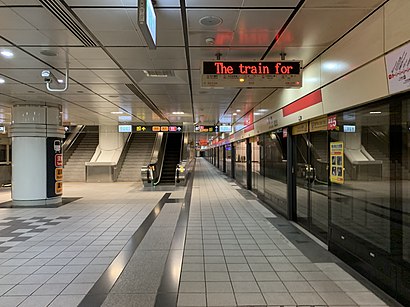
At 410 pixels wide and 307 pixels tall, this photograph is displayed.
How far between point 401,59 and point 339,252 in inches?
97.6

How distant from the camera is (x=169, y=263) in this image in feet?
12.0

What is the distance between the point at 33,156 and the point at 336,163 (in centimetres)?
755

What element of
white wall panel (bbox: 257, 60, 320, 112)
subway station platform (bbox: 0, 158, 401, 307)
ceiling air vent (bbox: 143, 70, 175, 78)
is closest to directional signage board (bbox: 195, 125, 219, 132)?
white wall panel (bbox: 257, 60, 320, 112)

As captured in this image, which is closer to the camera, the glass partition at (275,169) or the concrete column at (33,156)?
the glass partition at (275,169)

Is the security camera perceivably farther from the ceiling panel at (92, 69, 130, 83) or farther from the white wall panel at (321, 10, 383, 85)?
the white wall panel at (321, 10, 383, 85)

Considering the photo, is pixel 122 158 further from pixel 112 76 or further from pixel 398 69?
pixel 398 69

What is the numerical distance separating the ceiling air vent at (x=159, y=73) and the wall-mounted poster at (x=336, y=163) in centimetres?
314

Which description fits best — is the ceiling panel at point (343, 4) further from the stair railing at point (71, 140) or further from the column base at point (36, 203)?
the stair railing at point (71, 140)

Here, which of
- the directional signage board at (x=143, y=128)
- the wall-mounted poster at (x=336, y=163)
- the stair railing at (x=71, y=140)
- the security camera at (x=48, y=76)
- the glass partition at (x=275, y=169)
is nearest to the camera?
the wall-mounted poster at (x=336, y=163)

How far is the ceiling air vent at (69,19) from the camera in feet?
9.39

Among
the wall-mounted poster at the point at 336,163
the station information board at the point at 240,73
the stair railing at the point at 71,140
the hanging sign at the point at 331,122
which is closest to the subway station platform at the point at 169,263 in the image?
the wall-mounted poster at the point at 336,163

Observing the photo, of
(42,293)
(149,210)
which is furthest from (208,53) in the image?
(149,210)

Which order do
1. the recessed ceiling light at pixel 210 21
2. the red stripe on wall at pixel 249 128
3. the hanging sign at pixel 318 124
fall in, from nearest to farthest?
1. the recessed ceiling light at pixel 210 21
2. the hanging sign at pixel 318 124
3. the red stripe on wall at pixel 249 128

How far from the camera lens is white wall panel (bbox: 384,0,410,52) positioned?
250 centimetres
